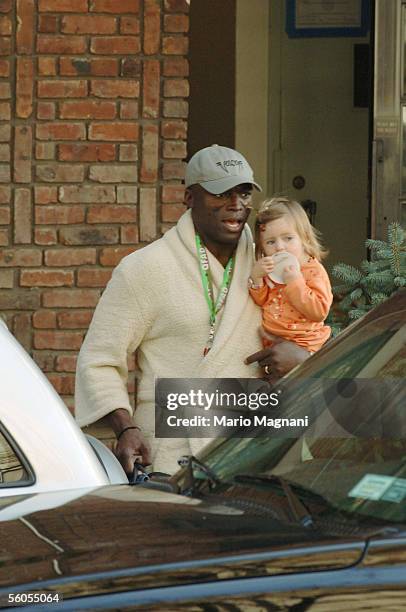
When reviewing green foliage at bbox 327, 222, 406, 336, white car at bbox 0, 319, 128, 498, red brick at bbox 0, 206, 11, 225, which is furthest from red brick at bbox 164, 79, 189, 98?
white car at bbox 0, 319, 128, 498

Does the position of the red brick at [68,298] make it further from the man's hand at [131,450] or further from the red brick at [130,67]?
the man's hand at [131,450]

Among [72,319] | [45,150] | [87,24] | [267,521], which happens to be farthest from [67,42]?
[267,521]

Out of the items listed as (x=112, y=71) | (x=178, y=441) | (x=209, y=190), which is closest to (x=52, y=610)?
(x=178, y=441)

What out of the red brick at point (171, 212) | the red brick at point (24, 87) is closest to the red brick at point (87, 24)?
the red brick at point (24, 87)

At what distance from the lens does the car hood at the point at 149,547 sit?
7.36ft

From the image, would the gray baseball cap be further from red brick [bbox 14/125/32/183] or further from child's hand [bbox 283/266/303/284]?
red brick [bbox 14/125/32/183]

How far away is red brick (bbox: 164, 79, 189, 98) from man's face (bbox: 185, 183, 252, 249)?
81.1 inches

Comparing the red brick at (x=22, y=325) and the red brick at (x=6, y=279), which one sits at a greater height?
the red brick at (x=6, y=279)

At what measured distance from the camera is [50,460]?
9.93ft

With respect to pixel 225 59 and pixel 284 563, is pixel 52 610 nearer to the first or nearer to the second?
pixel 284 563

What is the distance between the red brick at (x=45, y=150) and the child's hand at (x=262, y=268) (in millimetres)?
2350

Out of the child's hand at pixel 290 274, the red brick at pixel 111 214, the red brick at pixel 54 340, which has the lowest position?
the red brick at pixel 54 340

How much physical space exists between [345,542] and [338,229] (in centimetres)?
632

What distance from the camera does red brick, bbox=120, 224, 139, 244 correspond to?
651 centimetres
